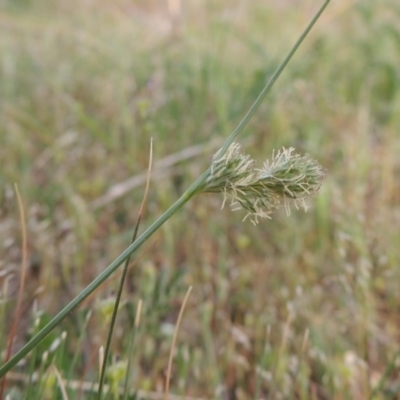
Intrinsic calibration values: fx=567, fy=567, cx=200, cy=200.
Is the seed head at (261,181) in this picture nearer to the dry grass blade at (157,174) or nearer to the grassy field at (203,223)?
the grassy field at (203,223)

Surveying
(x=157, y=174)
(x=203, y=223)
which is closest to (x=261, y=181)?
(x=203, y=223)

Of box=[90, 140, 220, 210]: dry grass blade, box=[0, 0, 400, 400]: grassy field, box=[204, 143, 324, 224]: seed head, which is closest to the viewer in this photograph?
box=[204, 143, 324, 224]: seed head

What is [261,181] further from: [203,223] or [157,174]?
[157,174]

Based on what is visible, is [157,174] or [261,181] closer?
[261,181]

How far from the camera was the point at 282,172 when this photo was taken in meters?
0.46

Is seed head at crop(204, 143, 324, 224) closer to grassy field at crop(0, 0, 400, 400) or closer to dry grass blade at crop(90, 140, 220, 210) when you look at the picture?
grassy field at crop(0, 0, 400, 400)

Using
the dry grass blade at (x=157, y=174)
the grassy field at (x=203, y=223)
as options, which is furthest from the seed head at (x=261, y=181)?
the dry grass blade at (x=157, y=174)

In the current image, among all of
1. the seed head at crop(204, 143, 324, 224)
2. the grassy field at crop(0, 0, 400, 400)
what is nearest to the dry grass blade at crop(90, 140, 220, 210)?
the grassy field at crop(0, 0, 400, 400)

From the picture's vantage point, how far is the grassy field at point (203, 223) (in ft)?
3.12

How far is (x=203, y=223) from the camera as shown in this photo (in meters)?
1.45

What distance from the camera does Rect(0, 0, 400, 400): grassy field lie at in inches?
37.4

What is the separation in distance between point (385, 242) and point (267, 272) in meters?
0.27

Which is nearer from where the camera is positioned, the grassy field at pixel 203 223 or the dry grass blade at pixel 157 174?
the grassy field at pixel 203 223

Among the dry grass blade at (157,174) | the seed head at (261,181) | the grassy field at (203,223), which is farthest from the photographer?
the dry grass blade at (157,174)
